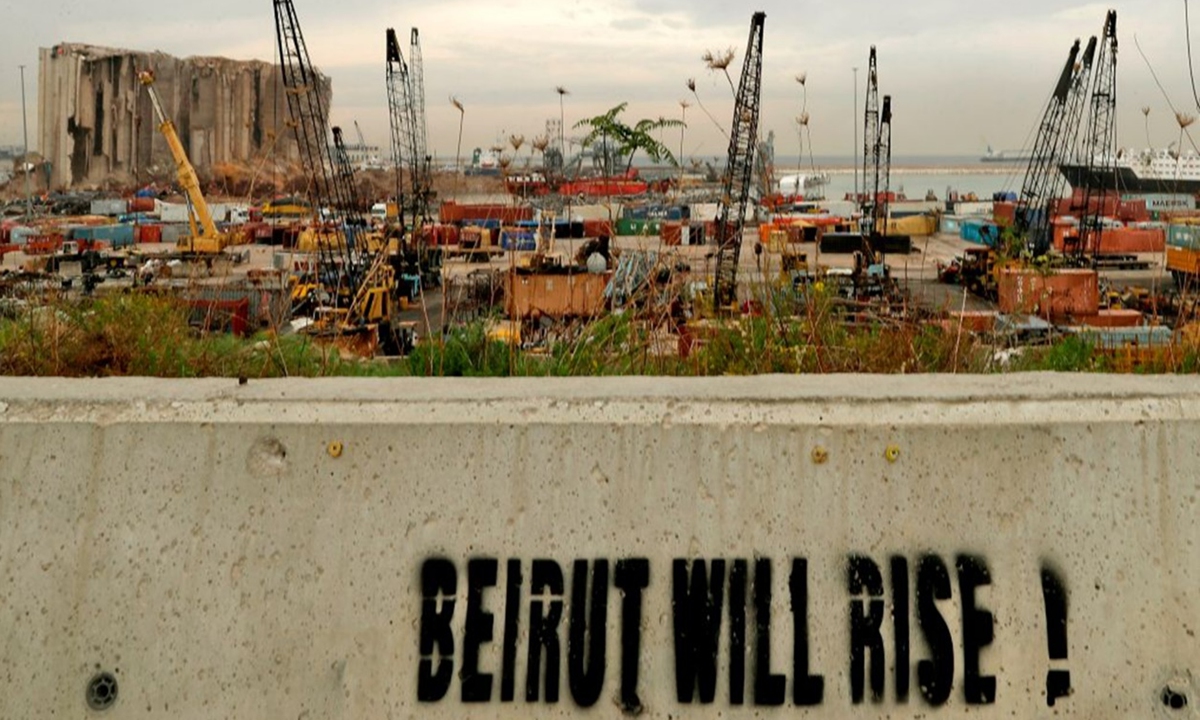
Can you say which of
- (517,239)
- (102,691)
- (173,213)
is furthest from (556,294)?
(173,213)

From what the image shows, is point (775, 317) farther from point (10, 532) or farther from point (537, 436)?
point (10, 532)

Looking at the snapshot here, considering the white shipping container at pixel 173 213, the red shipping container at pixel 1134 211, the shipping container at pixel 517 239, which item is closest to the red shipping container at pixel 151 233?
the white shipping container at pixel 173 213

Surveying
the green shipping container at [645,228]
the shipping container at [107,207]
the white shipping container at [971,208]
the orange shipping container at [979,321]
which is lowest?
the orange shipping container at [979,321]

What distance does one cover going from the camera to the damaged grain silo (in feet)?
457

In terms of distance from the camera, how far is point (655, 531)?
2609 millimetres

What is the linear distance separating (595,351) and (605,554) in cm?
177

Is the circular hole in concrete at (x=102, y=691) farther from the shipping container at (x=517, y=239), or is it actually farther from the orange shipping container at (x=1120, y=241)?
the orange shipping container at (x=1120, y=241)

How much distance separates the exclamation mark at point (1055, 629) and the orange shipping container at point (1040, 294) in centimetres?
261

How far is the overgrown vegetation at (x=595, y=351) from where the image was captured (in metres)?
4.04

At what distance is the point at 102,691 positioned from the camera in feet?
8.19

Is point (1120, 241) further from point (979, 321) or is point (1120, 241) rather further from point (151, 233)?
point (979, 321)

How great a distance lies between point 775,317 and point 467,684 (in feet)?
8.22

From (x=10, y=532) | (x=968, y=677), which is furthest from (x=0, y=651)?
(x=968, y=677)

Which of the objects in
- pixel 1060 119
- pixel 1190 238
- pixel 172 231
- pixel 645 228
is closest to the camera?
pixel 645 228
